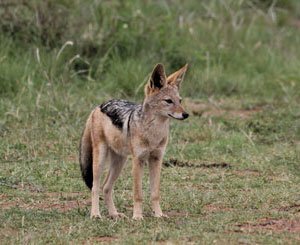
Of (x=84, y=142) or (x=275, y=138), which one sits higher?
(x=84, y=142)

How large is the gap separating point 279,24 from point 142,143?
31.7 ft

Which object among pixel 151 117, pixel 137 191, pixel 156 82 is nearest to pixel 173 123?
pixel 156 82

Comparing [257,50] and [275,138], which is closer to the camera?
[275,138]

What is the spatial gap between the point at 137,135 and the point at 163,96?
40 centimetres

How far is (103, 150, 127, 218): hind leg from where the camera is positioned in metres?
7.40

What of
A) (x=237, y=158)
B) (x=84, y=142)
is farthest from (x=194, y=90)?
(x=84, y=142)

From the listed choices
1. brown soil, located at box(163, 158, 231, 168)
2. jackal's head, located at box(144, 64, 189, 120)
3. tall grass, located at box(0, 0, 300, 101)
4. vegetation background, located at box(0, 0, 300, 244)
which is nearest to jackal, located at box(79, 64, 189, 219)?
jackal's head, located at box(144, 64, 189, 120)

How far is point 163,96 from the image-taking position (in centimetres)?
734

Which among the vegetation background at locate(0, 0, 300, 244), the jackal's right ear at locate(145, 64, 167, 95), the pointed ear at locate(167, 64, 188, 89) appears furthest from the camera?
the pointed ear at locate(167, 64, 188, 89)

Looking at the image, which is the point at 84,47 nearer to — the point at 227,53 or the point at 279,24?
the point at 227,53

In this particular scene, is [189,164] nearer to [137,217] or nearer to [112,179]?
[112,179]

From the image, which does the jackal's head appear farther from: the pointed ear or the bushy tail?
the bushy tail

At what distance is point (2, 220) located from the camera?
22.6ft

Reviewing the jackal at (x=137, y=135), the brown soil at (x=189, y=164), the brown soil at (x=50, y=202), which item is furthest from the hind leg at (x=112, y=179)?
the brown soil at (x=189, y=164)
